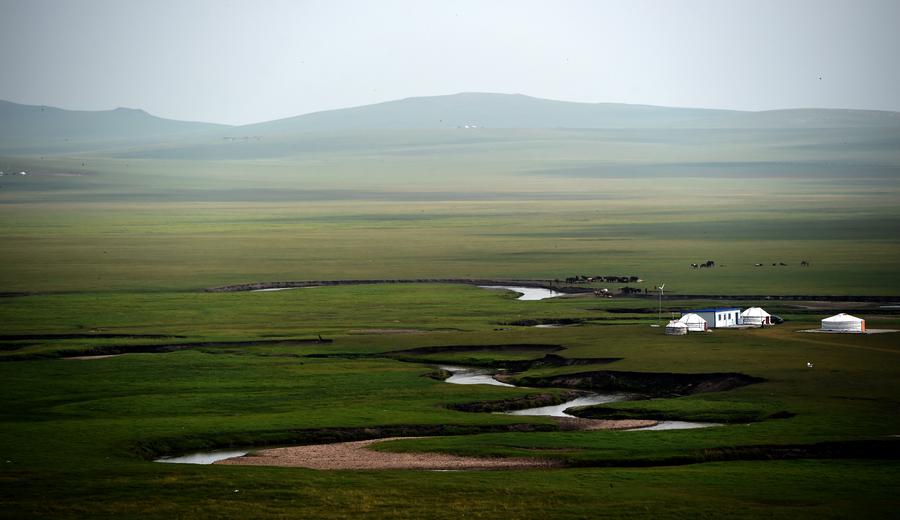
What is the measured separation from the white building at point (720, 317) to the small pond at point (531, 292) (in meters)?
21.7

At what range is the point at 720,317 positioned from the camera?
2758 inches

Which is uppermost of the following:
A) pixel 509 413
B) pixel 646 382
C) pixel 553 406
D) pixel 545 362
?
pixel 545 362

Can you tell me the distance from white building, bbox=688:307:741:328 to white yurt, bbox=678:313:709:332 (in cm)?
133

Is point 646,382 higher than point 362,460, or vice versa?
point 362,460

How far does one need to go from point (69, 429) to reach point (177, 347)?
22.6 m

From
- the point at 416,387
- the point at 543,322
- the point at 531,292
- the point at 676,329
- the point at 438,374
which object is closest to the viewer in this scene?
the point at 416,387

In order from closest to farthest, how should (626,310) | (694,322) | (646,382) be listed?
1. (646,382)
2. (694,322)
3. (626,310)

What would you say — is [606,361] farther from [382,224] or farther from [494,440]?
[382,224]

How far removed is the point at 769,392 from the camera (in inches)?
2000

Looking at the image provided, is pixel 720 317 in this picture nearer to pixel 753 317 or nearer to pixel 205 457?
pixel 753 317

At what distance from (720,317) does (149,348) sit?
91.4 feet

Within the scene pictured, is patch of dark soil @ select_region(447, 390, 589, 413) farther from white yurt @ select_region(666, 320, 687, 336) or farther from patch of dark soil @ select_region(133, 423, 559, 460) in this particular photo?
white yurt @ select_region(666, 320, 687, 336)

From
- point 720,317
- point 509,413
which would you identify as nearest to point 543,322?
point 720,317

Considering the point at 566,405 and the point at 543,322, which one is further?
the point at 543,322
